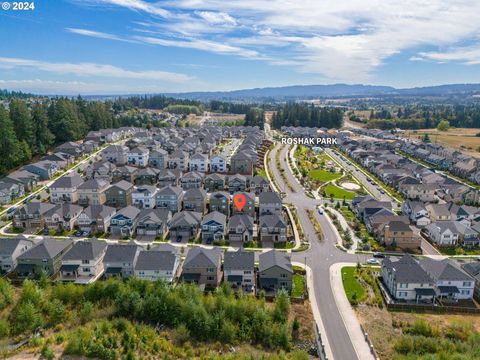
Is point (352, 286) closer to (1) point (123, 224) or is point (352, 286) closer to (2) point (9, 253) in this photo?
(1) point (123, 224)

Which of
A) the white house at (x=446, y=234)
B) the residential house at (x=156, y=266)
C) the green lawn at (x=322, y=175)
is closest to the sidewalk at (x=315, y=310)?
the residential house at (x=156, y=266)

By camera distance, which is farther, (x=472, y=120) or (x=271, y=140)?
(x=472, y=120)

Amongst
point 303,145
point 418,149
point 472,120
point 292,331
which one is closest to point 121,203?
point 292,331

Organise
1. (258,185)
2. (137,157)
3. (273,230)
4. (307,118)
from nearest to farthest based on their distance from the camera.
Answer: (273,230) < (258,185) < (137,157) < (307,118)

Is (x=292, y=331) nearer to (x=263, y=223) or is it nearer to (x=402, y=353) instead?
(x=402, y=353)

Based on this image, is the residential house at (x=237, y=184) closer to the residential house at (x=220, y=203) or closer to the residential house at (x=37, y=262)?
the residential house at (x=220, y=203)

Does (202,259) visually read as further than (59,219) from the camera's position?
No

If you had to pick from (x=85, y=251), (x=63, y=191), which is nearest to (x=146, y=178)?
(x=63, y=191)
